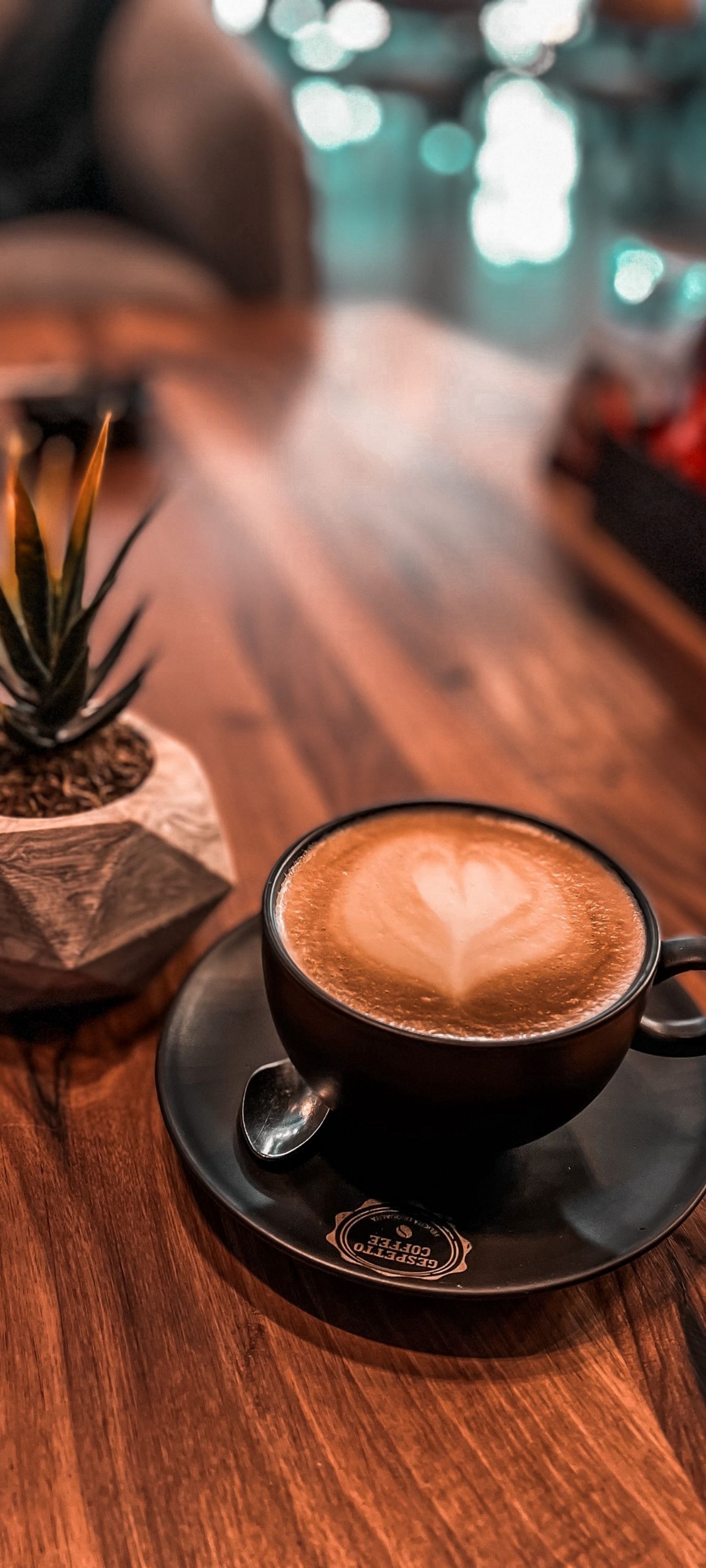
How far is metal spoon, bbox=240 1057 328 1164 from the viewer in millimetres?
387

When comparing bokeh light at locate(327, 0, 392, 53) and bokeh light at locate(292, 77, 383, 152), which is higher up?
bokeh light at locate(327, 0, 392, 53)

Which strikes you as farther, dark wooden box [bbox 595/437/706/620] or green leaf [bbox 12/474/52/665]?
dark wooden box [bbox 595/437/706/620]

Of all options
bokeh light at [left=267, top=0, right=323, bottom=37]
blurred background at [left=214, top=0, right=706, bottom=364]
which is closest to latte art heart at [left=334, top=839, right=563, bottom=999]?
blurred background at [left=214, top=0, right=706, bottom=364]

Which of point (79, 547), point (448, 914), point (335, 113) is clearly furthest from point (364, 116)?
point (448, 914)

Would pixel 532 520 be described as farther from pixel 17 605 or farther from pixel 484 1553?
pixel 484 1553

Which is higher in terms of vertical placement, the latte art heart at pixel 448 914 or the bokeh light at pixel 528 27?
the bokeh light at pixel 528 27

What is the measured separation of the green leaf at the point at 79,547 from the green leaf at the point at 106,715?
36mm

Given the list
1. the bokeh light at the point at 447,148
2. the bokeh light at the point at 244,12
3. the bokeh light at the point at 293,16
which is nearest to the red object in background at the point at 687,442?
the bokeh light at the point at 244,12

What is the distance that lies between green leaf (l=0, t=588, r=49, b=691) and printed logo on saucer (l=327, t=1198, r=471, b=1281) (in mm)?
223

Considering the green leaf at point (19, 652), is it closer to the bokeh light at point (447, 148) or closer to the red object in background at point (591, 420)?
the red object in background at point (591, 420)

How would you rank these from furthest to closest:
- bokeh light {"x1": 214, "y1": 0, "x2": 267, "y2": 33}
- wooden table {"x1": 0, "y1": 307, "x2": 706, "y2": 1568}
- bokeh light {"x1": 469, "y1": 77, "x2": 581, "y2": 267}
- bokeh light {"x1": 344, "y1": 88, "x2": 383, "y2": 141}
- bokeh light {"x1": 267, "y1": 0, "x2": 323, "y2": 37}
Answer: bokeh light {"x1": 344, "y1": 88, "x2": 383, "y2": 141}
bokeh light {"x1": 469, "y1": 77, "x2": 581, "y2": 267}
bokeh light {"x1": 267, "y1": 0, "x2": 323, "y2": 37}
bokeh light {"x1": 214, "y1": 0, "x2": 267, "y2": 33}
wooden table {"x1": 0, "y1": 307, "x2": 706, "y2": 1568}

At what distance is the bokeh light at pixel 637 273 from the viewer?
1.02 m

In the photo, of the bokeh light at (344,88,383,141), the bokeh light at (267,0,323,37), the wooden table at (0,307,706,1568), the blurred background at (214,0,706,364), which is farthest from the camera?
the bokeh light at (344,88,383,141)

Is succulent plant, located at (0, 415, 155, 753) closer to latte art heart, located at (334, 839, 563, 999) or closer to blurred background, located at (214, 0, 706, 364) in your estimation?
latte art heart, located at (334, 839, 563, 999)
